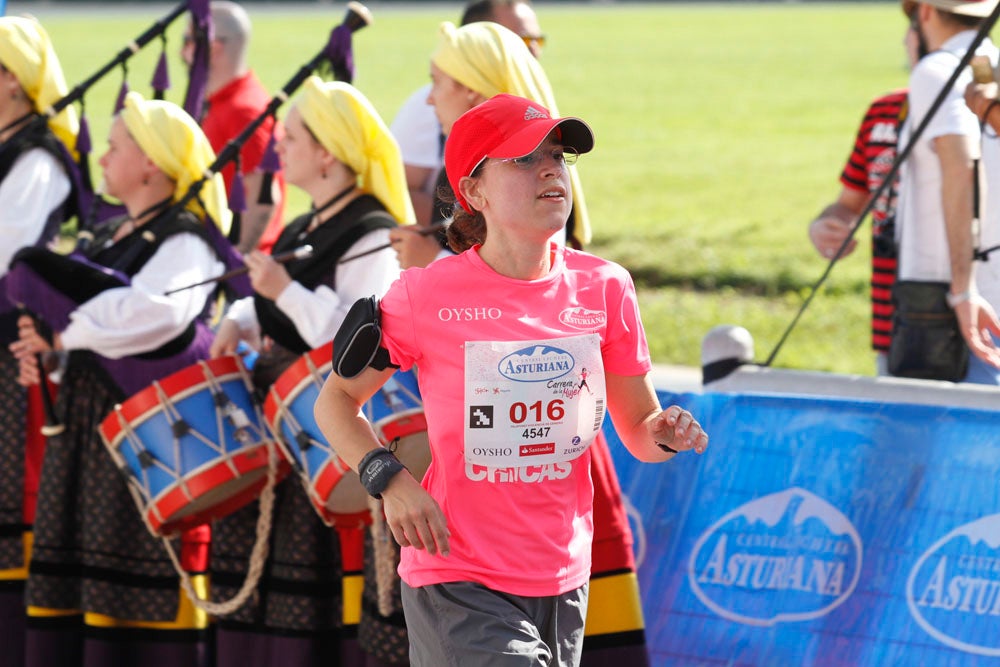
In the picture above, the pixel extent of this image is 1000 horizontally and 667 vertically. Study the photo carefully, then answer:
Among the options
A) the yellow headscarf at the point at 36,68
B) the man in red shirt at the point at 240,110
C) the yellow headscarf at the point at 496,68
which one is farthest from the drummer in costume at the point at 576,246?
the man in red shirt at the point at 240,110

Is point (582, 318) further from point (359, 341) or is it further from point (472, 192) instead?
point (359, 341)

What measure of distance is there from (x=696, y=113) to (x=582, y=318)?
19488mm

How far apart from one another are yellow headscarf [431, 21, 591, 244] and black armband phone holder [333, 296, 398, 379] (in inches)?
47.7

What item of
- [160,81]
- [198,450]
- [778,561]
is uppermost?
[160,81]

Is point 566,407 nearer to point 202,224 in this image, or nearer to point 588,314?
point 588,314

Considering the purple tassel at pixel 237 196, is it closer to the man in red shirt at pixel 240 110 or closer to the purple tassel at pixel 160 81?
the purple tassel at pixel 160 81

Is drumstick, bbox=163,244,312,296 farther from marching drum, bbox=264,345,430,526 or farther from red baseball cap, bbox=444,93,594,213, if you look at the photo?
red baseball cap, bbox=444,93,594,213

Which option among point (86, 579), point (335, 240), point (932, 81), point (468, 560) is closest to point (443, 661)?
point (468, 560)

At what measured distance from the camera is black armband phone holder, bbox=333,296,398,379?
119 inches

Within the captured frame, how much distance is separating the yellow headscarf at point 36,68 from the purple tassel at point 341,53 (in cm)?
92

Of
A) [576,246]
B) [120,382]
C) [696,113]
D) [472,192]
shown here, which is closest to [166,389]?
[120,382]

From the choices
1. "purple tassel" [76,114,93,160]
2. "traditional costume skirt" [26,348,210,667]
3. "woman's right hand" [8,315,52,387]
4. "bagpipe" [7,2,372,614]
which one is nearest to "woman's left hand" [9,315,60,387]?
"woman's right hand" [8,315,52,387]

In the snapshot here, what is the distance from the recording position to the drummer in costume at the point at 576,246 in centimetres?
399

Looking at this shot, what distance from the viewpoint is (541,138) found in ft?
9.76
